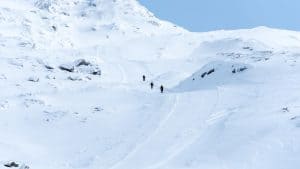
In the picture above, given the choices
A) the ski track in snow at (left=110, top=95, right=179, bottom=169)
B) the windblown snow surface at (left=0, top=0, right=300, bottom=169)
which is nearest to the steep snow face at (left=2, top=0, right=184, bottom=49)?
the windblown snow surface at (left=0, top=0, right=300, bottom=169)

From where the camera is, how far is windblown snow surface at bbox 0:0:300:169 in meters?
33.2

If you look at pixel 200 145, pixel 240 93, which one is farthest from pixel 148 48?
pixel 200 145

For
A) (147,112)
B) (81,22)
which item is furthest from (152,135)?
(81,22)

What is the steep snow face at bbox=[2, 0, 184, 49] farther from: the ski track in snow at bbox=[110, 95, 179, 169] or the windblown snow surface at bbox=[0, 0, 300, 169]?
the ski track in snow at bbox=[110, 95, 179, 169]

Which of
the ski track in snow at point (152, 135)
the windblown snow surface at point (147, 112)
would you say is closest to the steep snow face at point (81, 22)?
Answer: the windblown snow surface at point (147, 112)

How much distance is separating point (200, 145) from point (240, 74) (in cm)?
2337

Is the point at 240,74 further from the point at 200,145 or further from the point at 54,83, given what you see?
the point at 200,145

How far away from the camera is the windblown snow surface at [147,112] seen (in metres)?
33.2

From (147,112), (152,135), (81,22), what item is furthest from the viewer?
(81,22)

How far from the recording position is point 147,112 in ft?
151

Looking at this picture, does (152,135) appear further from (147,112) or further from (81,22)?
(81,22)

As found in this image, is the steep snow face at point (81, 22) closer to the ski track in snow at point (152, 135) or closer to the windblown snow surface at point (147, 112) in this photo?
the windblown snow surface at point (147, 112)

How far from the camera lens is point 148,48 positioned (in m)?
106

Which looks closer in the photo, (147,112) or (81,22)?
(147,112)
